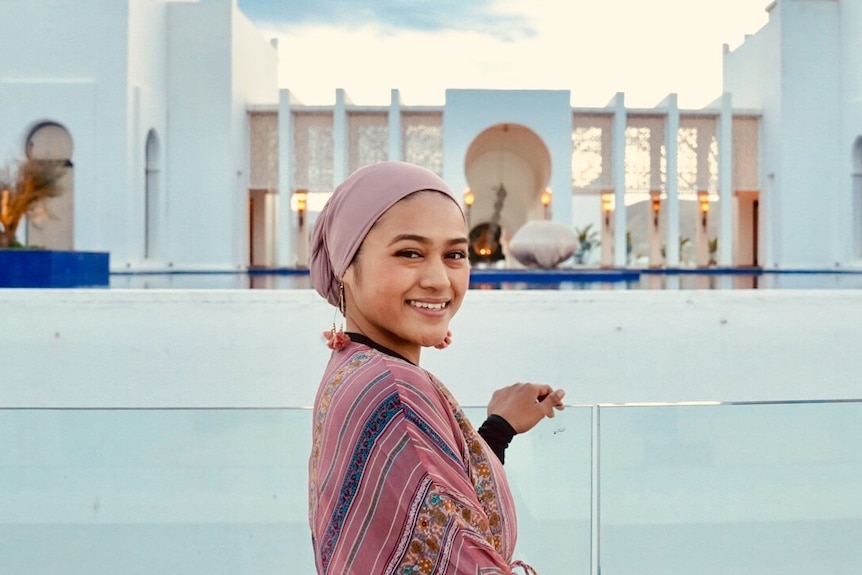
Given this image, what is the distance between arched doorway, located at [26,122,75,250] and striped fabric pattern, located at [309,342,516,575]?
15.6 m

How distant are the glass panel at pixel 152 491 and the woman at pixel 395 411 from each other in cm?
165

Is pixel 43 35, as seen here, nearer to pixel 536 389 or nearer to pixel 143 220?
pixel 143 220

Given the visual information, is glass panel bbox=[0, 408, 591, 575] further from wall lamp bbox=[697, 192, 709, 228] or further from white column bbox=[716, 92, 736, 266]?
wall lamp bbox=[697, 192, 709, 228]

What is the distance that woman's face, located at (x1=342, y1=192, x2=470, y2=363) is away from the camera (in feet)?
3.36

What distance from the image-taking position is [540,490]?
265cm

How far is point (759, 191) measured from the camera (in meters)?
19.0

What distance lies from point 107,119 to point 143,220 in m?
2.08

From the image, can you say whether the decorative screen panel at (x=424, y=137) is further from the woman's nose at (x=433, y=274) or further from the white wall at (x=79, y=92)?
the woman's nose at (x=433, y=274)

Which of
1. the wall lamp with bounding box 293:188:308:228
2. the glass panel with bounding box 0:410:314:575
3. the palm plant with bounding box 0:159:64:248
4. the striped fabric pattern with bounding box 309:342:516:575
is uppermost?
the wall lamp with bounding box 293:188:308:228

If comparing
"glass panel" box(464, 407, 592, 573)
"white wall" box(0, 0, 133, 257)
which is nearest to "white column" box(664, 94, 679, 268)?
"white wall" box(0, 0, 133, 257)

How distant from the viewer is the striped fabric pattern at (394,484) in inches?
36.0

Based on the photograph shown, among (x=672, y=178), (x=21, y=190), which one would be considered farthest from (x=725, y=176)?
(x=21, y=190)

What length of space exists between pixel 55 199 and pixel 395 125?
6872 millimetres

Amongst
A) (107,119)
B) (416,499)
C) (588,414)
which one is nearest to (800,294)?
(588,414)
